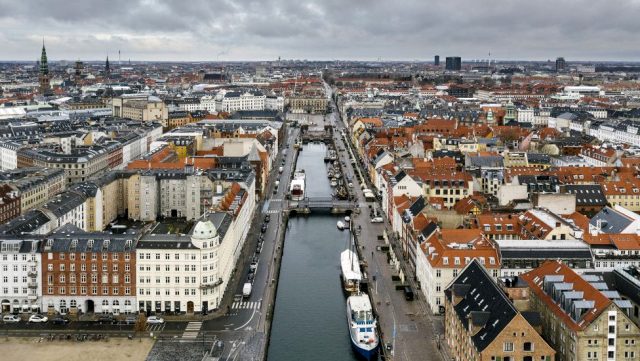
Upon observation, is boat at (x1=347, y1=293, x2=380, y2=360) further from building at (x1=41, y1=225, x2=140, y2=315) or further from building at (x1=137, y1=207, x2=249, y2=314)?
building at (x1=41, y1=225, x2=140, y2=315)

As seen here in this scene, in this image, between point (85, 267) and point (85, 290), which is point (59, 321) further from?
point (85, 267)

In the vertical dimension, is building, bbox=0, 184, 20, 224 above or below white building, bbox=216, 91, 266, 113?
below

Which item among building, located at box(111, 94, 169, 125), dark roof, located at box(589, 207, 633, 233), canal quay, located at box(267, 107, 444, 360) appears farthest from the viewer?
building, located at box(111, 94, 169, 125)

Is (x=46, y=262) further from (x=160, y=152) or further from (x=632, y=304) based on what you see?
(x=160, y=152)

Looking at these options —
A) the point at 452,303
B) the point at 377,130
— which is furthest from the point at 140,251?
the point at 377,130

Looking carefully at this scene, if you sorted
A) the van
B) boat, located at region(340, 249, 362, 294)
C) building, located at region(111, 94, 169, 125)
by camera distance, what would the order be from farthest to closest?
building, located at region(111, 94, 169, 125), boat, located at region(340, 249, 362, 294), the van

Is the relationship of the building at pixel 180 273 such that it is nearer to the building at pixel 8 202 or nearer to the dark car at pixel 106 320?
the dark car at pixel 106 320

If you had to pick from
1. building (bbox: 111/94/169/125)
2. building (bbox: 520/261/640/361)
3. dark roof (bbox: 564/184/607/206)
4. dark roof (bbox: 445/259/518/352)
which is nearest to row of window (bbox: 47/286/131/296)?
dark roof (bbox: 445/259/518/352)
